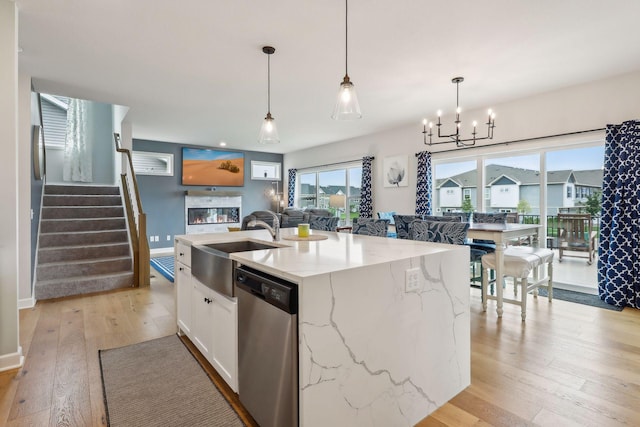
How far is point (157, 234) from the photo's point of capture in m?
7.47

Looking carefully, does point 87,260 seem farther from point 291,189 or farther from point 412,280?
point 291,189

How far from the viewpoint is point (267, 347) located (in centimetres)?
143

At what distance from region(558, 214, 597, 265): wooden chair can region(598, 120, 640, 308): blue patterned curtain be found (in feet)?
1.12

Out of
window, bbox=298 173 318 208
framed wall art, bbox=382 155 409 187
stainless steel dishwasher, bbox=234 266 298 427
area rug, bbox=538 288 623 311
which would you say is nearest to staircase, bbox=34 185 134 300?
stainless steel dishwasher, bbox=234 266 298 427

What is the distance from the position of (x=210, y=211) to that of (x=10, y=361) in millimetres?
Answer: 6101

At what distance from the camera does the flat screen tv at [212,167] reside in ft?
25.8

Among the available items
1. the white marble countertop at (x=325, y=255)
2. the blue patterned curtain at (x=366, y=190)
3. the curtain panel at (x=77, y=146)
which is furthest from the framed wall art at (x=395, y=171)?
the curtain panel at (x=77, y=146)

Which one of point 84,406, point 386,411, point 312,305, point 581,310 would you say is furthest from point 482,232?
point 84,406

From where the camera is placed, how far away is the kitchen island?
4.22 feet

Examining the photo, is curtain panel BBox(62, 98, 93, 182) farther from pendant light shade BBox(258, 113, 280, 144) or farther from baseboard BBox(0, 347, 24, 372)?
pendant light shade BBox(258, 113, 280, 144)

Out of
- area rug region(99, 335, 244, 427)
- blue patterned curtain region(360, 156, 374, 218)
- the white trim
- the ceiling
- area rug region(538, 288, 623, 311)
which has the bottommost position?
area rug region(99, 335, 244, 427)

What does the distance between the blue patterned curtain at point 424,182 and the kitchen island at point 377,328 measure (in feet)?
12.2

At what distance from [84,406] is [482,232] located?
11.0 ft

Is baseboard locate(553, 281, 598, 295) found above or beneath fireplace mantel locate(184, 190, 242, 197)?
beneath
